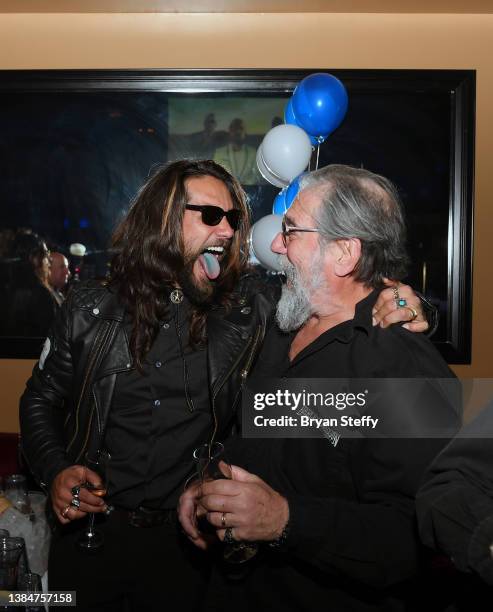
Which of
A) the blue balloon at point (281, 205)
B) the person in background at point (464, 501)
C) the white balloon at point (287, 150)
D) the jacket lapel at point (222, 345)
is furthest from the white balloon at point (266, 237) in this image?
the person in background at point (464, 501)

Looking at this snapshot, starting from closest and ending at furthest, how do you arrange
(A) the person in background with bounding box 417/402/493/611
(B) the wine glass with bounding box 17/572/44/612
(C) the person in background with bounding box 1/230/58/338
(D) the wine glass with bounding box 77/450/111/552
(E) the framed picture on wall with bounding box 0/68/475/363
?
1. (A) the person in background with bounding box 417/402/493/611
2. (B) the wine glass with bounding box 17/572/44/612
3. (D) the wine glass with bounding box 77/450/111/552
4. (E) the framed picture on wall with bounding box 0/68/475/363
5. (C) the person in background with bounding box 1/230/58/338

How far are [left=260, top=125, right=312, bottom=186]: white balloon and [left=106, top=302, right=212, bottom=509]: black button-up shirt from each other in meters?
1.40

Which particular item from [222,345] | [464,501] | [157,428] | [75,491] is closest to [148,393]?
[157,428]

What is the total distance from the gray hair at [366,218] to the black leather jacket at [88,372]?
0.49 meters

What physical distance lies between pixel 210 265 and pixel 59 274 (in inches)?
90.7

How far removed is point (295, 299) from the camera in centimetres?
184

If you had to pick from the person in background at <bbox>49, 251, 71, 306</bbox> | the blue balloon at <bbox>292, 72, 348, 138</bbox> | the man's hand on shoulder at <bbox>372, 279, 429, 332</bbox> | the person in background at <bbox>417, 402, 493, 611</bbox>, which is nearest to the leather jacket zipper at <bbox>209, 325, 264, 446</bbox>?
the man's hand on shoulder at <bbox>372, 279, 429, 332</bbox>

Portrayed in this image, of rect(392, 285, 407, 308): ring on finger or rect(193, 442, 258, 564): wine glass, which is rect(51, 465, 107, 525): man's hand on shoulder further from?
rect(392, 285, 407, 308): ring on finger

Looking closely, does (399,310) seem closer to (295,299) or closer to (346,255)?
(346,255)

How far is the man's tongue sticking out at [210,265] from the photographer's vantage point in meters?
2.16

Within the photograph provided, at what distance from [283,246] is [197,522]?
0.85m

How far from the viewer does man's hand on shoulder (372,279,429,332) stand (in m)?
1.59

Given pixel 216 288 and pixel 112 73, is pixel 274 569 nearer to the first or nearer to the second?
pixel 216 288

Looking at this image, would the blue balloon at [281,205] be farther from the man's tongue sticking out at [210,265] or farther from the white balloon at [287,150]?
the man's tongue sticking out at [210,265]
